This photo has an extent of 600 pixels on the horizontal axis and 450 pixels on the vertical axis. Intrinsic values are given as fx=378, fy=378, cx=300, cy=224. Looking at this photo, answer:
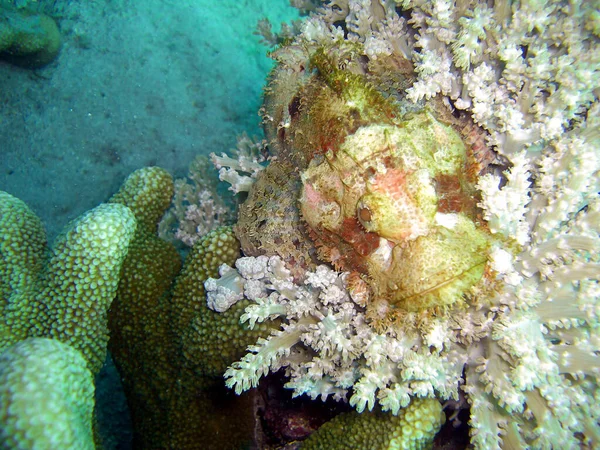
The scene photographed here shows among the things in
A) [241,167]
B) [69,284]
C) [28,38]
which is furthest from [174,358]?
[28,38]

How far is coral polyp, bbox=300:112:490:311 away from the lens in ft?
6.48

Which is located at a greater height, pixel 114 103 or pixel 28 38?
pixel 28 38

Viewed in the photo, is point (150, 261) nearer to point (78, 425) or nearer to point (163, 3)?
point (78, 425)

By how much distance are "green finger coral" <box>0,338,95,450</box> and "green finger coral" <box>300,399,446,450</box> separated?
1.64m

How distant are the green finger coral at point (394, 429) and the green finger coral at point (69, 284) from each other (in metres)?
2.04

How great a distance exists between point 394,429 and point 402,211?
4.74 ft

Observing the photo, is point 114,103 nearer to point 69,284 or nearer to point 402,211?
point 69,284

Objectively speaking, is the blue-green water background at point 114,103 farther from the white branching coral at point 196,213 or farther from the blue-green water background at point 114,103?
the white branching coral at point 196,213

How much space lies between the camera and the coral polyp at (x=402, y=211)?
6.48 feet

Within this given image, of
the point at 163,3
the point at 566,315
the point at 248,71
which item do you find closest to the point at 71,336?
the point at 566,315

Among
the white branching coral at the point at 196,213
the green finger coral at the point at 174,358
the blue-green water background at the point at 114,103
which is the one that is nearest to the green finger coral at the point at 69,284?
the green finger coral at the point at 174,358

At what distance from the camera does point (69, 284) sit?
2926mm

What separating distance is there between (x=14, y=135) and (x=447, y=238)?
6.21 m

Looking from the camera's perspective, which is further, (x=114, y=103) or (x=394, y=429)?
(x=114, y=103)
